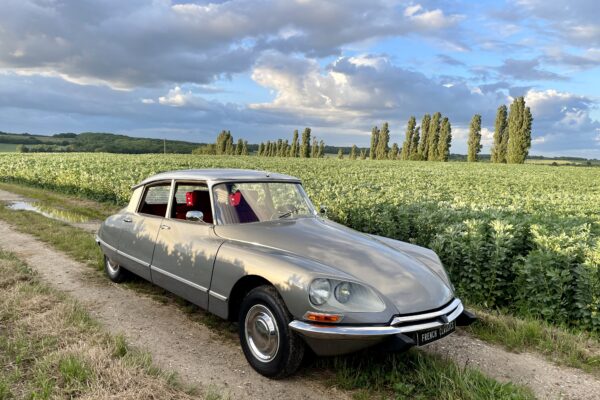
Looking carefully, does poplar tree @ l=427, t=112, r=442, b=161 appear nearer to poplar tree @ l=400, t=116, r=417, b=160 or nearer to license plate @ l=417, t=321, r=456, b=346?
poplar tree @ l=400, t=116, r=417, b=160

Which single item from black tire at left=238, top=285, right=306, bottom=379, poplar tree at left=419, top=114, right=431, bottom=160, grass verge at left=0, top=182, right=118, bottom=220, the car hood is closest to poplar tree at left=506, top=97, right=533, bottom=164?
poplar tree at left=419, top=114, right=431, bottom=160

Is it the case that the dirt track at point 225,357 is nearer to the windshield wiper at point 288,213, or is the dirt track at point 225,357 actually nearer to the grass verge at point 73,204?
the windshield wiper at point 288,213

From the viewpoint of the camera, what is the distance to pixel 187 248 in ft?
16.0

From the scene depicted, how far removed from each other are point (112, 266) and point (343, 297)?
4740 millimetres

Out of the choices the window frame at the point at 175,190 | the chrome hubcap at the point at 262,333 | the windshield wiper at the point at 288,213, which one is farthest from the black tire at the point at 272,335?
the window frame at the point at 175,190

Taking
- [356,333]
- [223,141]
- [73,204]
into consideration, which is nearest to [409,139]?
[223,141]

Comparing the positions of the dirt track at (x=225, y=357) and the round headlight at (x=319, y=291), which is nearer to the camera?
the round headlight at (x=319, y=291)

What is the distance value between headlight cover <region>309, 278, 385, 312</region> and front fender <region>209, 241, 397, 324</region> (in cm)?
4

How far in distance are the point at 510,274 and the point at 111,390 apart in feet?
18.2

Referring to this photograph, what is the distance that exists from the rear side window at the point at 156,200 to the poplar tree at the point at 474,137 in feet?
272

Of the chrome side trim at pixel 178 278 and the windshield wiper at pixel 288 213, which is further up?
the windshield wiper at pixel 288 213

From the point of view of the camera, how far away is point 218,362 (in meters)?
4.29

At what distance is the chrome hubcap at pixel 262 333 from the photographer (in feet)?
12.6

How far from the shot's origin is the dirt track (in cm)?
387
